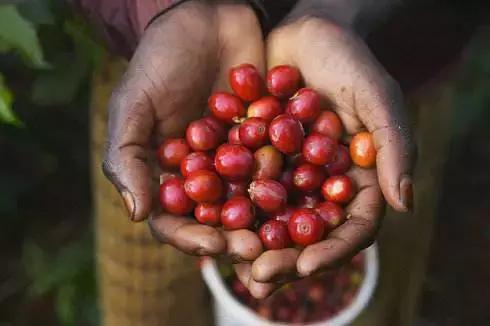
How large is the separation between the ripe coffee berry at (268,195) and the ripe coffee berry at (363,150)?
129mm

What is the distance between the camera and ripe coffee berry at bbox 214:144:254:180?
1.36 m

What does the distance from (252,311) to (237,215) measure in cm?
57

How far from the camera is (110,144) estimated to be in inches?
50.6

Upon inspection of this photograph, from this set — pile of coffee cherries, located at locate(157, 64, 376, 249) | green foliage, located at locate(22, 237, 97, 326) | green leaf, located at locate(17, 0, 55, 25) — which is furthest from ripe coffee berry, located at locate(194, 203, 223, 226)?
green foliage, located at locate(22, 237, 97, 326)

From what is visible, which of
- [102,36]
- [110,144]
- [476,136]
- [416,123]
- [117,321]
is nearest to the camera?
[110,144]

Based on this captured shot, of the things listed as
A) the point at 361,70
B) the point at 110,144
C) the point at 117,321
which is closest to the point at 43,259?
the point at 117,321

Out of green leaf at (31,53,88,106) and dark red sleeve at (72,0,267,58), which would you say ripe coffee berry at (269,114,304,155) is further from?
green leaf at (31,53,88,106)

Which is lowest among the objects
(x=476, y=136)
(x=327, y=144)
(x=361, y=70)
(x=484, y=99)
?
(x=476, y=136)

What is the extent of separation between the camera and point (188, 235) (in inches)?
48.4

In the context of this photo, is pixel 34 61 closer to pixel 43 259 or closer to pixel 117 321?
pixel 117 321

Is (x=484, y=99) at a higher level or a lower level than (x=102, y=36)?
lower

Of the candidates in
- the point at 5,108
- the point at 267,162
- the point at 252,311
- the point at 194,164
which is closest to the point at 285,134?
the point at 267,162

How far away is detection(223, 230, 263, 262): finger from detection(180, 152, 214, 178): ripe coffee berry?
17 cm

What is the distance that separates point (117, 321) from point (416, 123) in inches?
31.4
